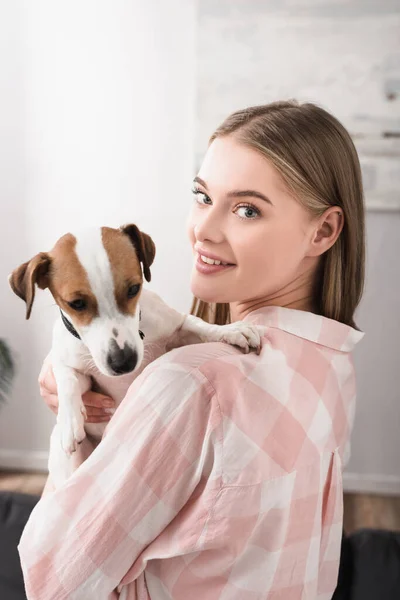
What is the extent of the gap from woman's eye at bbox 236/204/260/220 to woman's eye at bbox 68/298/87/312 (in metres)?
0.30

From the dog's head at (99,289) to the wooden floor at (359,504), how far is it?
1.92 metres

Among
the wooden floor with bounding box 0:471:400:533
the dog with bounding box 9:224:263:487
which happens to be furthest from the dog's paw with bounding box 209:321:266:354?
the wooden floor with bounding box 0:471:400:533

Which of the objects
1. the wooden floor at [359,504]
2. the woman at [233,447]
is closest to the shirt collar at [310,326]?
the woman at [233,447]

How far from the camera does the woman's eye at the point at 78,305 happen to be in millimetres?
992

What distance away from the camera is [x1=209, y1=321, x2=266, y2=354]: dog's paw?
35.1 inches

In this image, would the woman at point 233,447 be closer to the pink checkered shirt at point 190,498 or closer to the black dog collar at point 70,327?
the pink checkered shirt at point 190,498

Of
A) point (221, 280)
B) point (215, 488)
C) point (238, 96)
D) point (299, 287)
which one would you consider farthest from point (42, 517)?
point (238, 96)

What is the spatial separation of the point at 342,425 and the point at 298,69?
7.01 ft

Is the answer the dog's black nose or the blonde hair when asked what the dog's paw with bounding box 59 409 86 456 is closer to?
the dog's black nose

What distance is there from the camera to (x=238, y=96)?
271 cm

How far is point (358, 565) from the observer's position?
113 centimetres

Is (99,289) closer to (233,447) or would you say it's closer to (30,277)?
(30,277)

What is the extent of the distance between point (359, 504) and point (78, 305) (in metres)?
2.28

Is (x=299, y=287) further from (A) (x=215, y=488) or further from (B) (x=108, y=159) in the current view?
(B) (x=108, y=159)
